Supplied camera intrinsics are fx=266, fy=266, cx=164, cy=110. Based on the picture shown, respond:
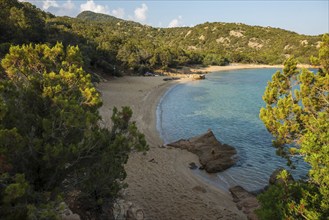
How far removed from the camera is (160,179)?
57.1 feet

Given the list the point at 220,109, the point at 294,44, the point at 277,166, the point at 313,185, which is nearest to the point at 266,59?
the point at 294,44

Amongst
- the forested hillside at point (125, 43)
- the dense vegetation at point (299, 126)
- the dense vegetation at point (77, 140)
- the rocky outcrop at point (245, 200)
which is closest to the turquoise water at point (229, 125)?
the rocky outcrop at point (245, 200)

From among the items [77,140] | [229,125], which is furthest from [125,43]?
[77,140]

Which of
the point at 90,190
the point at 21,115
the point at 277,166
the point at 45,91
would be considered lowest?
the point at 277,166

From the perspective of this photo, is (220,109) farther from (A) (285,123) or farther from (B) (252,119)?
(A) (285,123)

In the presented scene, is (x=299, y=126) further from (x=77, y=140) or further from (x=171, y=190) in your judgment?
(x=77, y=140)

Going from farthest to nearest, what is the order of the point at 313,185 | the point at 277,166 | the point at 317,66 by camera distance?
the point at 277,166 < the point at 317,66 < the point at 313,185

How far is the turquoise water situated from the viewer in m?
19.7

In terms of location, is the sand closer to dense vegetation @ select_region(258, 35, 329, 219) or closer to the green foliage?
the green foliage

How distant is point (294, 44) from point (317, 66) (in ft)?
540

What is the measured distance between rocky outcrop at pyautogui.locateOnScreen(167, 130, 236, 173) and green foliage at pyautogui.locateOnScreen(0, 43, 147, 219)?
11503mm

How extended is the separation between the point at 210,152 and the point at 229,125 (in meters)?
12.2

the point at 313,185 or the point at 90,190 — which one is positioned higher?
the point at 313,185

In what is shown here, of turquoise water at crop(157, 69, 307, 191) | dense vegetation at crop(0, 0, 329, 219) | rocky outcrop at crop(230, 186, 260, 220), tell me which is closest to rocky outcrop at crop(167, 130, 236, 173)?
turquoise water at crop(157, 69, 307, 191)
